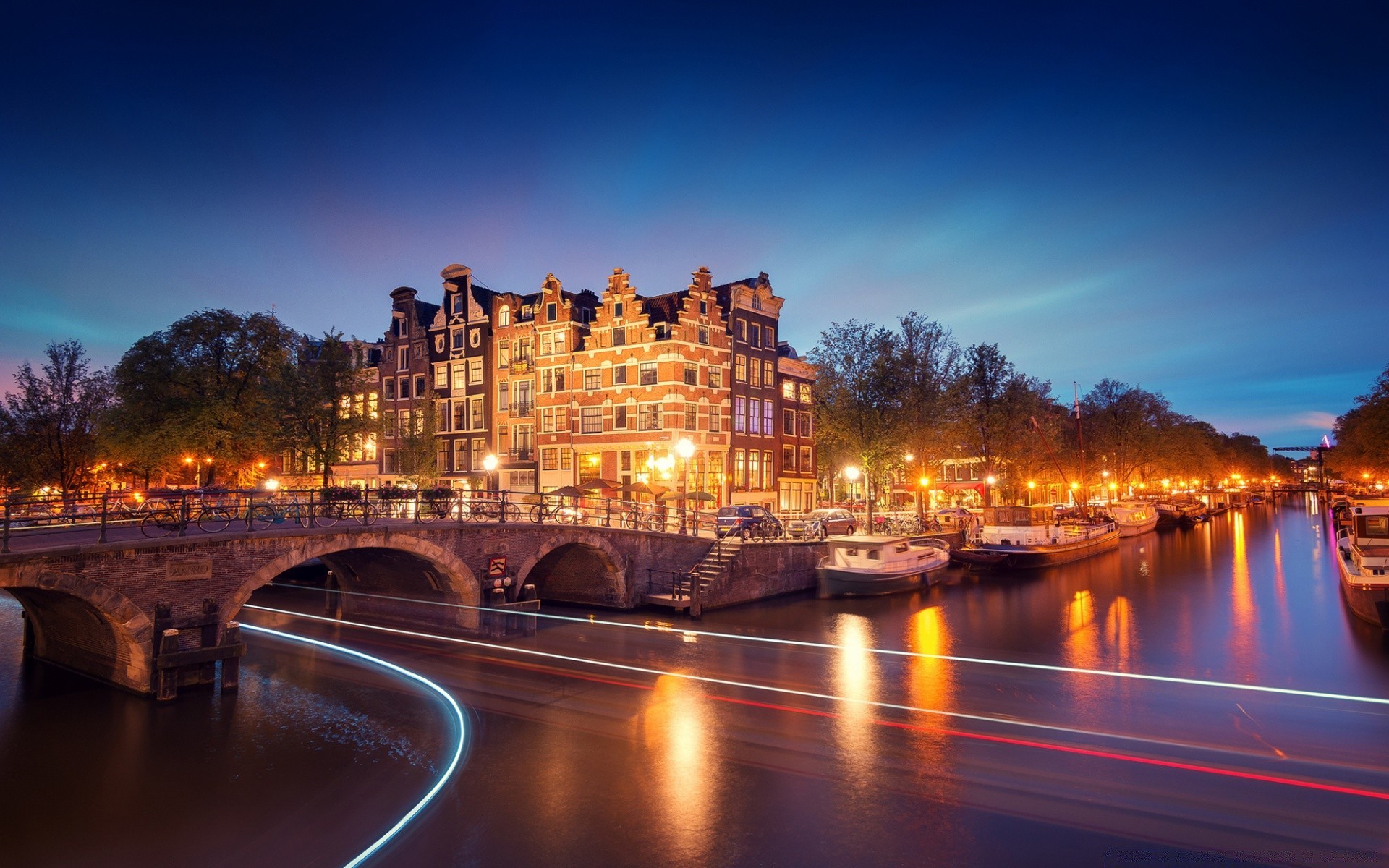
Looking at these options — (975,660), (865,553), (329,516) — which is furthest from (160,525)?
(865,553)

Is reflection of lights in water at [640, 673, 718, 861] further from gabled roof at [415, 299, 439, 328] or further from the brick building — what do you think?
gabled roof at [415, 299, 439, 328]

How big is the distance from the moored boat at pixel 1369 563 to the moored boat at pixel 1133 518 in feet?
121

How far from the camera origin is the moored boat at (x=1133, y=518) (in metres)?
71.4

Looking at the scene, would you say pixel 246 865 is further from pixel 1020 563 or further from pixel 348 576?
pixel 1020 563

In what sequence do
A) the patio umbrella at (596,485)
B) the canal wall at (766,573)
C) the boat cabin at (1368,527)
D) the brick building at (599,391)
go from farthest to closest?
the brick building at (599,391) → the patio umbrella at (596,485) → the canal wall at (766,573) → the boat cabin at (1368,527)

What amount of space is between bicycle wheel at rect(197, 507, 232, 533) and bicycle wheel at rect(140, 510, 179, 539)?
0.61 meters

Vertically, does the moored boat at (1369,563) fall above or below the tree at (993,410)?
below

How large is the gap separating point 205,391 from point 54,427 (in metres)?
13.6

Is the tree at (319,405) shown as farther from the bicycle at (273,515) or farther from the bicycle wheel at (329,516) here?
the bicycle at (273,515)

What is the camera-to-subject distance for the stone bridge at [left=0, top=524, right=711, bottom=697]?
55.2 ft

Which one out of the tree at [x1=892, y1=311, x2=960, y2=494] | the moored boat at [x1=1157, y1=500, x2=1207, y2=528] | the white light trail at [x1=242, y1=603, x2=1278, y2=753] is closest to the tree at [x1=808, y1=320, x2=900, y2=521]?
the tree at [x1=892, y1=311, x2=960, y2=494]

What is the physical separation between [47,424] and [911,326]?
54.0 meters

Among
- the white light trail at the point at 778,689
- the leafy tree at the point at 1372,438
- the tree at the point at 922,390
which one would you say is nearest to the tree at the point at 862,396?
the tree at the point at 922,390

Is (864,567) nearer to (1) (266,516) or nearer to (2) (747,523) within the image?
(2) (747,523)
